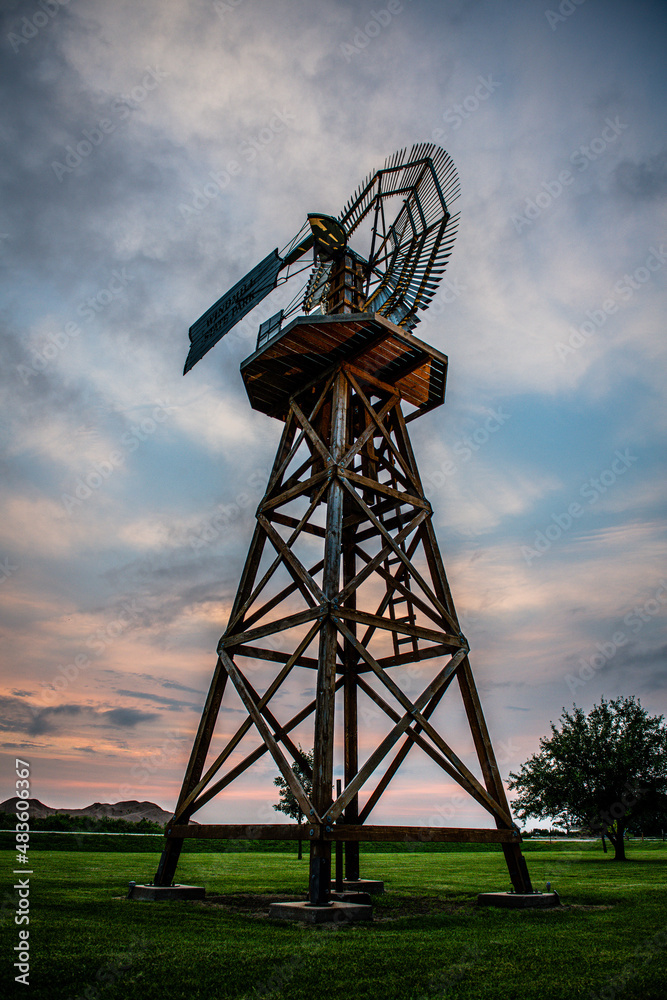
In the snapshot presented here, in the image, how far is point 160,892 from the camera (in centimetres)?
920

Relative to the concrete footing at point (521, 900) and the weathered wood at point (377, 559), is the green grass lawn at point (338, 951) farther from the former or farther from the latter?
the weathered wood at point (377, 559)

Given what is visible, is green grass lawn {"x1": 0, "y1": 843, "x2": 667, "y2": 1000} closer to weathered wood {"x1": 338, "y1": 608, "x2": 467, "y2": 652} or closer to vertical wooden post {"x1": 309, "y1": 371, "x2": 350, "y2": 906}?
vertical wooden post {"x1": 309, "y1": 371, "x2": 350, "y2": 906}

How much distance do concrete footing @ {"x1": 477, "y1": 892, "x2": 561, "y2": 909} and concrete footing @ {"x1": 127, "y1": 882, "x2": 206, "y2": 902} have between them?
449cm

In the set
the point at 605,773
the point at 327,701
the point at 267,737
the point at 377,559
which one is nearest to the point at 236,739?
the point at 267,737

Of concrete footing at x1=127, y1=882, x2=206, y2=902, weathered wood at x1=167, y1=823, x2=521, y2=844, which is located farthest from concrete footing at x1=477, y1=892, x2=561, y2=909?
concrete footing at x1=127, y1=882, x2=206, y2=902

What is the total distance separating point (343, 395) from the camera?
1206 centimetres

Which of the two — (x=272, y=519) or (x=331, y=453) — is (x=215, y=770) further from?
(x=331, y=453)

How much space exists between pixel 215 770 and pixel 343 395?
7.06m

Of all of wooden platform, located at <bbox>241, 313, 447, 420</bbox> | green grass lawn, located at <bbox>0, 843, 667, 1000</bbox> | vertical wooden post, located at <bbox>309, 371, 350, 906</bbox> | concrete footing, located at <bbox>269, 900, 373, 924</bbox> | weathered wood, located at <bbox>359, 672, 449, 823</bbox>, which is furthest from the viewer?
wooden platform, located at <bbox>241, 313, 447, 420</bbox>

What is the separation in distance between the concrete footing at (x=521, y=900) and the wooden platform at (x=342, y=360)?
9.35 m

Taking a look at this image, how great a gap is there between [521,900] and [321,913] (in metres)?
3.76

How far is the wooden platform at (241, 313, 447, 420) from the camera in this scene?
38.3 feet

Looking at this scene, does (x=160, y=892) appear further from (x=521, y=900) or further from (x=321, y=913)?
(x=521, y=900)

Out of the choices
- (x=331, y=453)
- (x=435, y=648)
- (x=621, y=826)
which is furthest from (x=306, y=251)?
(x=621, y=826)
